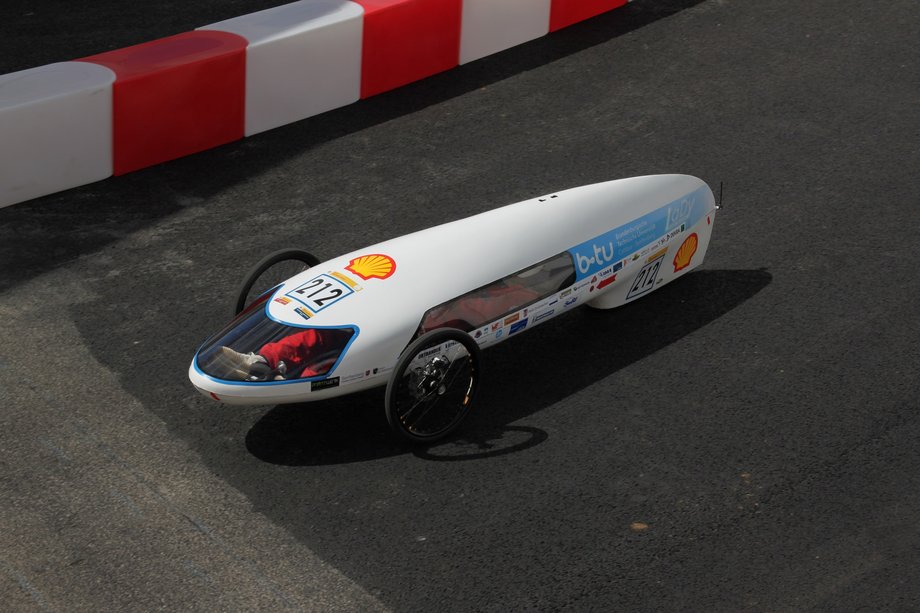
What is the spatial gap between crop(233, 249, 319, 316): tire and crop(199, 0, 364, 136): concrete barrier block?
2200 mm

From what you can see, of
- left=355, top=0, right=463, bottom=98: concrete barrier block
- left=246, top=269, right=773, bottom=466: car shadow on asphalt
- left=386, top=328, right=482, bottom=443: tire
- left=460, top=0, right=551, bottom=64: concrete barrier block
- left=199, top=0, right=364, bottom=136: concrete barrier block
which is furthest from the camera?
left=460, top=0, right=551, bottom=64: concrete barrier block

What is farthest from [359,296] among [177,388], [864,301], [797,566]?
[864,301]

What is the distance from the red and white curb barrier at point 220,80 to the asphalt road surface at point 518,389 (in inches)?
8.2

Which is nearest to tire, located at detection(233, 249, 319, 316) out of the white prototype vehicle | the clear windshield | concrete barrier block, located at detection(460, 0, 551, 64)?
the white prototype vehicle

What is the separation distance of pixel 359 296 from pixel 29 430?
1933 mm

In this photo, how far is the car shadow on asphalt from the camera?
6.46 m

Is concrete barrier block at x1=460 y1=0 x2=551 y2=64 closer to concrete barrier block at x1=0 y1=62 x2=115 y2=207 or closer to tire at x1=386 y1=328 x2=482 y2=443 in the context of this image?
concrete barrier block at x1=0 y1=62 x2=115 y2=207

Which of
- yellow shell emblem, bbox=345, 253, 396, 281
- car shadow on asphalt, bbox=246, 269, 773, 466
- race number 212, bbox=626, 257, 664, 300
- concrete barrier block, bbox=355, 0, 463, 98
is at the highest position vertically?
concrete barrier block, bbox=355, 0, 463, 98

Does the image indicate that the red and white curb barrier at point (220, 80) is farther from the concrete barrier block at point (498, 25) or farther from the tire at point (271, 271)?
the tire at point (271, 271)

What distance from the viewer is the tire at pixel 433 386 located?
6.21 m

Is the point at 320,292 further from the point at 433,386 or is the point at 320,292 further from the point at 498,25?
the point at 498,25

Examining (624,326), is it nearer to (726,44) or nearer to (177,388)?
(177,388)

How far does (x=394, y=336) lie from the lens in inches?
252

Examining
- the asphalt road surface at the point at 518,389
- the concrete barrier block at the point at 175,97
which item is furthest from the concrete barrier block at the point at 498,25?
the concrete barrier block at the point at 175,97
